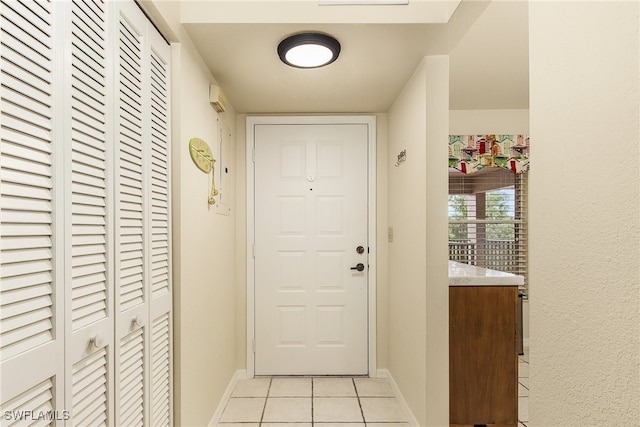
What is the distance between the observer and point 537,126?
1.11 m

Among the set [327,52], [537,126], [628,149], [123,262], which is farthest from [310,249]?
[628,149]

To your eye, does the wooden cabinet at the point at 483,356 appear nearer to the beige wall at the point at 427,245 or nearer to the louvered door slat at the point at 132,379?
the beige wall at the point at 427,245

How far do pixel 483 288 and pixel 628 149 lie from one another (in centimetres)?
152

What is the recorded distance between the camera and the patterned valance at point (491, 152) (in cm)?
360

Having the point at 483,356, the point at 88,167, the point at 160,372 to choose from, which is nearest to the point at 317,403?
the point at 483,356

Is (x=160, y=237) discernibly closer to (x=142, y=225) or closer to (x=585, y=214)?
(x=142, y=225)

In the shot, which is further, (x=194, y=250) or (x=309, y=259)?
(x=309, y=259)

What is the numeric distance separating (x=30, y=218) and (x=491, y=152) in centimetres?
361

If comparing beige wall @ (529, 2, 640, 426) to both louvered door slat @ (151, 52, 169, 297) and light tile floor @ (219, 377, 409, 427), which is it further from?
light tile floor @ (219, 377, 409, 427)

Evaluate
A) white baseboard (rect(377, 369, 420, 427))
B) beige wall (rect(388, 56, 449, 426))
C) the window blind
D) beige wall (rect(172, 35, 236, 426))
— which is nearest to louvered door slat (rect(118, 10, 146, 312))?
beige wall (rect(172, 35, 236, 426))

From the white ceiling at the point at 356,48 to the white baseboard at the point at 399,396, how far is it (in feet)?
7.09

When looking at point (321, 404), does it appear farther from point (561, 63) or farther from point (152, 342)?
point (561, 63)

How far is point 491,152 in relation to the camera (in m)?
3.60

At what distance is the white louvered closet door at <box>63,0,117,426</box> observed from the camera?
1049 millimetres
